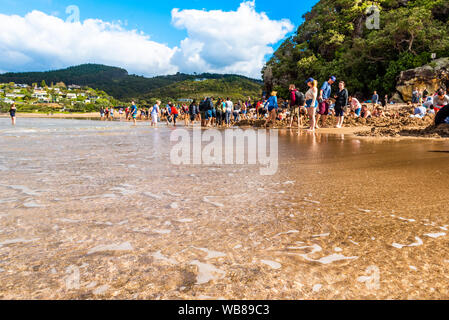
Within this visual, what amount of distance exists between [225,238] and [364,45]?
33564mm

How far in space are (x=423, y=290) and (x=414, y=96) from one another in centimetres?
2551

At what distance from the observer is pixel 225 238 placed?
170 cm

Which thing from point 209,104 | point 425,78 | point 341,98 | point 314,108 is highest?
point 425,78

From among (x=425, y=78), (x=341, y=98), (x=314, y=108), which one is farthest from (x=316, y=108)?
(x=425, y=78)

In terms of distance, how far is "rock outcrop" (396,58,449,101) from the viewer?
23.4 metres

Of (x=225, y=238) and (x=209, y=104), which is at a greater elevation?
(x=209, y=104)

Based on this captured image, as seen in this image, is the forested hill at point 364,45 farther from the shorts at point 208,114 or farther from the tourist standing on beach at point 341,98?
the tourist standing on beach at point 341,98

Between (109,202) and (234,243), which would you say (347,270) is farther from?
(109,202)

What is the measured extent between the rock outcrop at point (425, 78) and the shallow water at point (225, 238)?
25761 mm

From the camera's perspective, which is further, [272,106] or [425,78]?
[425,78]

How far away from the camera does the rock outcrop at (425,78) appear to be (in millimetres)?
23375

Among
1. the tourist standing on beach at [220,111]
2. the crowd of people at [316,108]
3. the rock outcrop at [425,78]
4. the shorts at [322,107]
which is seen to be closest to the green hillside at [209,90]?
the rock outcrop at [425,78]

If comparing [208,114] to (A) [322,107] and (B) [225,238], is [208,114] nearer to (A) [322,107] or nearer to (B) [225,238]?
(A) [322,107]
